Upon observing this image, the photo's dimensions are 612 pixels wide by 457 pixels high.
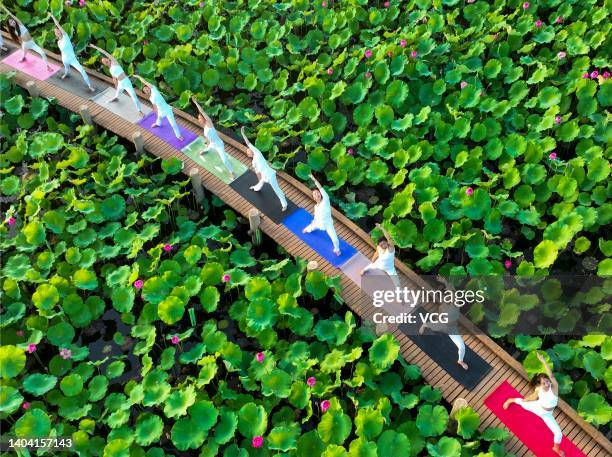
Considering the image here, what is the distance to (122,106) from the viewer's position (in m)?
11.7

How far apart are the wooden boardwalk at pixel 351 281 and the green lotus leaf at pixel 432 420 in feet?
1.26

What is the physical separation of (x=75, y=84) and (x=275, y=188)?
19.7ft

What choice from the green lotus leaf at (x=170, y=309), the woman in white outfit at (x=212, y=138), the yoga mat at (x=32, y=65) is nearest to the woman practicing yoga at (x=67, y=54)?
the yoga mat at (x=32, y=65)

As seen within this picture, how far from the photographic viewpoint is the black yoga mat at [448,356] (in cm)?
771

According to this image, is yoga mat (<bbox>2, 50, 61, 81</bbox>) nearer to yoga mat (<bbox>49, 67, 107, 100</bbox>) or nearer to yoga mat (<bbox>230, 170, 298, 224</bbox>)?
yoga mat (<bbox>49, 67, 107, 100</bbox>)

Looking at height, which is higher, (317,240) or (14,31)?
(317,240)

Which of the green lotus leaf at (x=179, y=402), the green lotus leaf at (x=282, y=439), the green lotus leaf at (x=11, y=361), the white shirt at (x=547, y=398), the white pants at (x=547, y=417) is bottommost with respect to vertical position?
the green lotus leaf at (x=11, y=361)

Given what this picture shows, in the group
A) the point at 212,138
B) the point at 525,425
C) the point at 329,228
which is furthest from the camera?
the point at 212,138

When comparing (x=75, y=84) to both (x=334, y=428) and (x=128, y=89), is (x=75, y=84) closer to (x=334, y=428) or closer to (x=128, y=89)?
(x=128, y=89)

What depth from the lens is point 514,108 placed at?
11164 millimetres

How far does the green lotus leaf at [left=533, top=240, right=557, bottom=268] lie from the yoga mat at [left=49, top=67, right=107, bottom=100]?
9.64 meters

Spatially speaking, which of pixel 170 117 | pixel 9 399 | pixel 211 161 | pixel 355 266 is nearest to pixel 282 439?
pixel 355 266

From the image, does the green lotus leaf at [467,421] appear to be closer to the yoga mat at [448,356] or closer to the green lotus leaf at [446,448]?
the green lotus leaf at [446,448]

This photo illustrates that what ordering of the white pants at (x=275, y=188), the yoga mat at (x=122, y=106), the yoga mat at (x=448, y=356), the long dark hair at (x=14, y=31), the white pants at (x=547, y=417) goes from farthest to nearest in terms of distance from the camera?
1. the long dark hair at (x=14, y=31)
2. the yoga mat at (x=122, y=106)
3. the white pants at (x=275, y=188)
4. the yoga mat at (x=448, y=356)
5. the white pants at (x=547, y=417)
